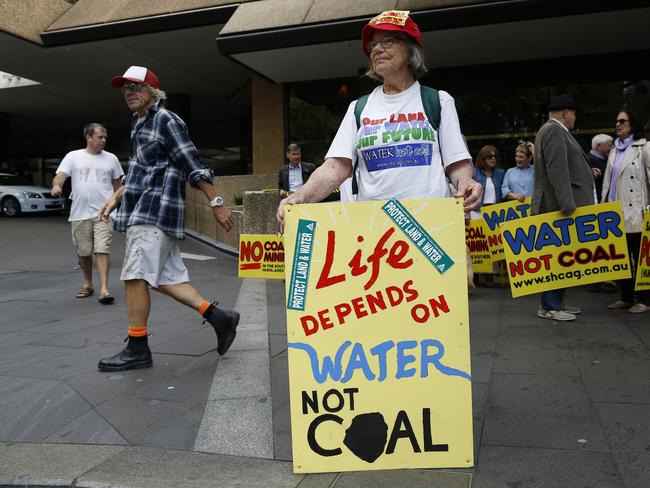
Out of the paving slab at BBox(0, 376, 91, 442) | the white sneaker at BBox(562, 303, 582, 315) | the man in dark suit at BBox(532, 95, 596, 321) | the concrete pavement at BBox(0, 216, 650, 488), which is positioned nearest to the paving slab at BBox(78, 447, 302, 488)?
the concrete pavement at BBox(0, 216, 650, 488)

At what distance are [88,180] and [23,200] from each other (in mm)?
14253

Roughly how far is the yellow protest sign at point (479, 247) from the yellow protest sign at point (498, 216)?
0.18 ft

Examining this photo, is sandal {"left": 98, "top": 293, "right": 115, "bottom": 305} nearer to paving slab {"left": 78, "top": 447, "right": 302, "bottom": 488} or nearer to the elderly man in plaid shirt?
the elderly man in plaid shirt

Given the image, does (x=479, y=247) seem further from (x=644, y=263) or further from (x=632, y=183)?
(x=644, y=263)

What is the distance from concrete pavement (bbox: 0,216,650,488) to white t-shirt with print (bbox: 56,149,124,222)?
4.59ft

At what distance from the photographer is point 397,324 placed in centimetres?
255

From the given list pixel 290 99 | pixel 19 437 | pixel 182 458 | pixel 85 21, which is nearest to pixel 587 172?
pixel 182 458

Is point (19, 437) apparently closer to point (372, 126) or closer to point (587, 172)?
point (372, 126)

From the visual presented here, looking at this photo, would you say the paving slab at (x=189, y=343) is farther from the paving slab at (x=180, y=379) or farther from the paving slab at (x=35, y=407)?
the paving slab at (x=35, y=407)

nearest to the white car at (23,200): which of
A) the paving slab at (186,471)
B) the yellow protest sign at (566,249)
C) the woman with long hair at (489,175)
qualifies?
the woman with long hair at (489,175)

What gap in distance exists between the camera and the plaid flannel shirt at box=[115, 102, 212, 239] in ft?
13.4

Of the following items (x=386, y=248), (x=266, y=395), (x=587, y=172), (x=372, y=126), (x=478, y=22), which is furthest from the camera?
(x=478, y=22)

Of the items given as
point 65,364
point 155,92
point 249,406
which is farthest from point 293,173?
point 249,406

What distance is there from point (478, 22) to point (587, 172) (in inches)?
186
